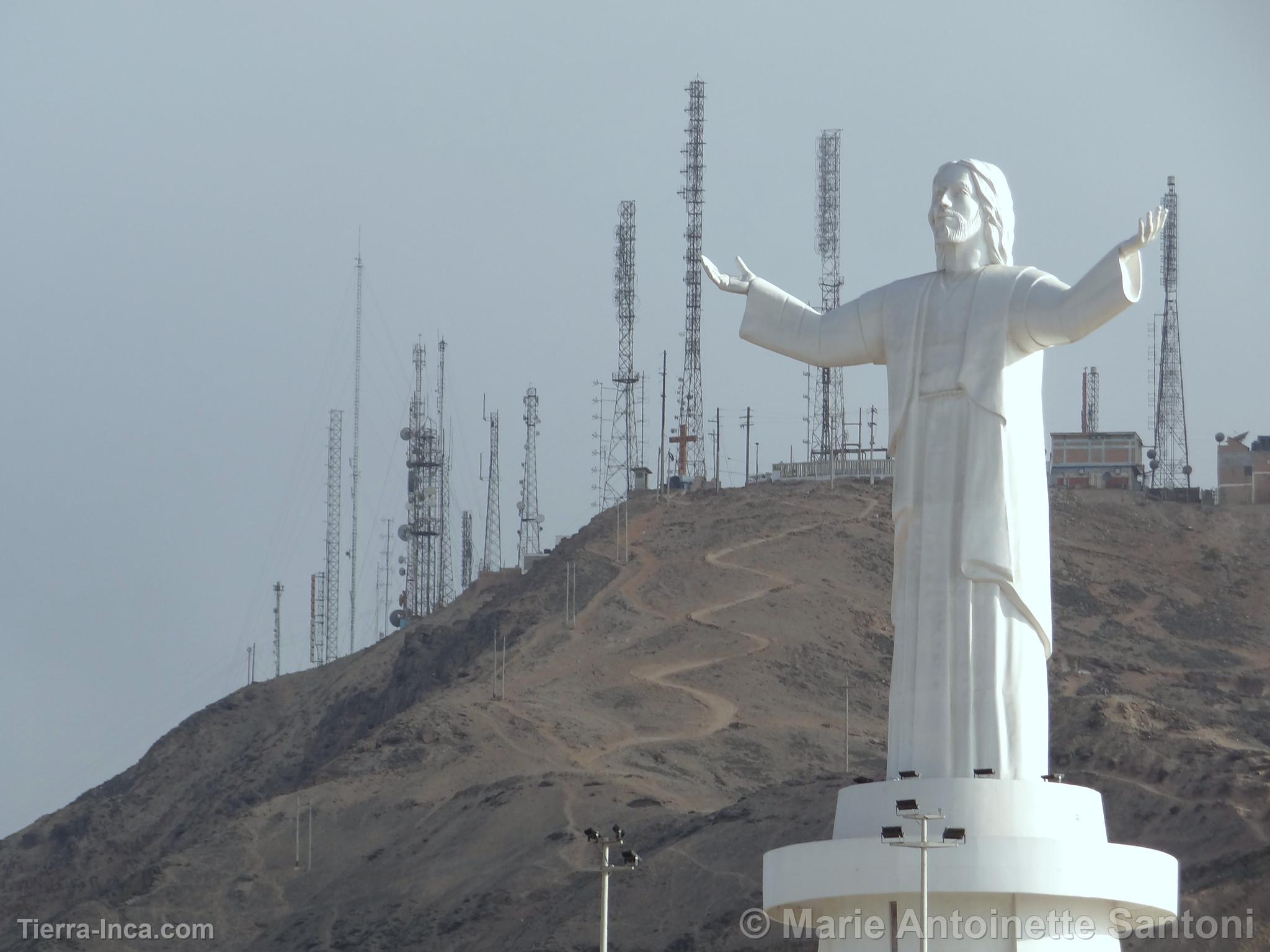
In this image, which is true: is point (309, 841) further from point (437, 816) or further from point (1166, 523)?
point (1166, 523)

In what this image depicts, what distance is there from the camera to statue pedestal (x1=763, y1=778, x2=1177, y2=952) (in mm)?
15805

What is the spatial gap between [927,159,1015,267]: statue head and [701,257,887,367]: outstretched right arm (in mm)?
825

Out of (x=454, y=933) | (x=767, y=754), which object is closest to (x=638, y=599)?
(x=767, y=754)

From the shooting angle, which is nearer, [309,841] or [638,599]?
[309,841]

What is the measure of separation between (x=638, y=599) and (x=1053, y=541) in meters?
14.2

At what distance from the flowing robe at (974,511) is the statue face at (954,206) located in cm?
34

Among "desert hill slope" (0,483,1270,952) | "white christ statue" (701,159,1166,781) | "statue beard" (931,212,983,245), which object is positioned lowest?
"desert hill slope" (0,483,1270,952)

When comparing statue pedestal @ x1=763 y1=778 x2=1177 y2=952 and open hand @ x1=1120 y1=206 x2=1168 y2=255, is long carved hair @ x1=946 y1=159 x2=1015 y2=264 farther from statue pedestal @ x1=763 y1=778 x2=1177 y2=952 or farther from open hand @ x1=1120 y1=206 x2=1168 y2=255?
statue pedestal @ x1=763 y1=778 x2=1177 y2=952

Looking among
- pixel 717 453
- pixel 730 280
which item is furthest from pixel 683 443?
pixel 730 280

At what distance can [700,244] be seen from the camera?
68.7 m

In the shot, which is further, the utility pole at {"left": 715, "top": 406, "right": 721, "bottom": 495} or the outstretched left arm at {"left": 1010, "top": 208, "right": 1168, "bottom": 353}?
the utility pole at {"left": 715, "top": 406, "right": 721, "bottom": 495}

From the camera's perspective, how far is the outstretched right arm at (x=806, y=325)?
18.0 metres

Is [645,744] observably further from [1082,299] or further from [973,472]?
[1082,299]

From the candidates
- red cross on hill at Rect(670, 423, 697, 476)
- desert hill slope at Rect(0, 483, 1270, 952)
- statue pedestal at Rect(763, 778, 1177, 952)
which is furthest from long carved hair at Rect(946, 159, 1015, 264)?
red cross on hill at Rect(670, 423, 697, 476)
